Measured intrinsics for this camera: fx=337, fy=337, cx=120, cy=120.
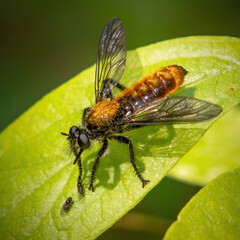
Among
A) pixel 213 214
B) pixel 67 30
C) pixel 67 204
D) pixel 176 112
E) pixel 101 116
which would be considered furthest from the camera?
pixel 67 30

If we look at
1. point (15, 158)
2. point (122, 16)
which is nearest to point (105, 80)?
point (15, 158)

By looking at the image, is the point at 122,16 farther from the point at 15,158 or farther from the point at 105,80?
the point at 15,158

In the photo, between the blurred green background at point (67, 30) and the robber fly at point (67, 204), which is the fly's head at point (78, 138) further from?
the blurred green background at point (67, 30)

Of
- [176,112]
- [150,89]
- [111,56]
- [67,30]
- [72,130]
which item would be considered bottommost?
[176,112]

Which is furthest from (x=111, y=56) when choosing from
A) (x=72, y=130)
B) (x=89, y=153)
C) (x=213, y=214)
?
(x=213, y=214)

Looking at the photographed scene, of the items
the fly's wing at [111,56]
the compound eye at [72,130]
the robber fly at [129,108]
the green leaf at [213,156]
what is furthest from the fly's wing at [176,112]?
the green leaf at [213,156]

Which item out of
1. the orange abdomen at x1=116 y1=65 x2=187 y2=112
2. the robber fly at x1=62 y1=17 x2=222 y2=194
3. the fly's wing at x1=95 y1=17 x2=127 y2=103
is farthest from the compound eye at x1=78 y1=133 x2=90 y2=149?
the fly's wing at x1=95 y1=17 x2=127 y2=103

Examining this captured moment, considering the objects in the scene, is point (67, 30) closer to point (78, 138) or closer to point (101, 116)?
point (101, 116)
